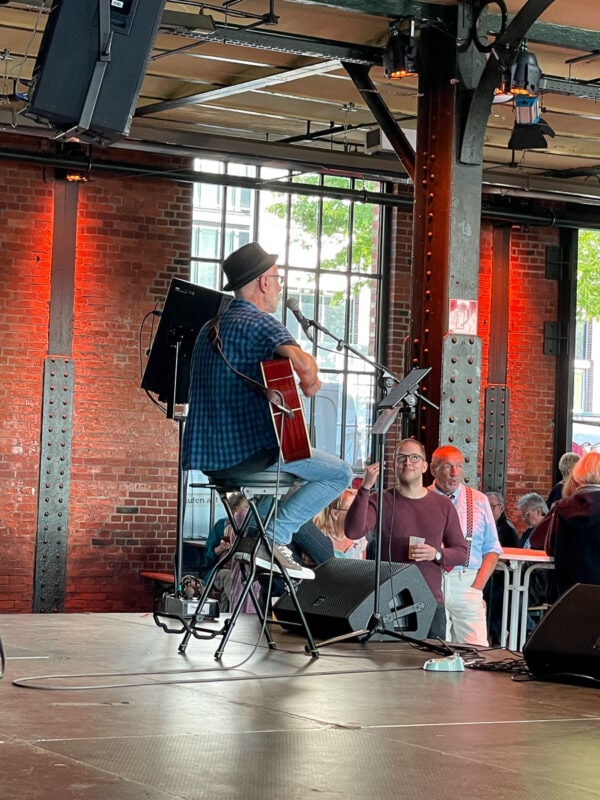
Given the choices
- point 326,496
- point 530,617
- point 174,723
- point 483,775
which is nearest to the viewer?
point 483,775

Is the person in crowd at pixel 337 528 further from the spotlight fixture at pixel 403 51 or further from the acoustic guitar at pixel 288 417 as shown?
the acoustic guitar at pixel 288 417

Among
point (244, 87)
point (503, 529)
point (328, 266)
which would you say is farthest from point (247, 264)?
point (328, 266)

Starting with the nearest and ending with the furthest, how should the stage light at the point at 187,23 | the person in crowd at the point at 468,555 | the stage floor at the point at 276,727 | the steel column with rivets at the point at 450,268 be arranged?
the stage floor at the point at 276,727 < the person in crowd at the point at 468,555 < the steel column with rivets at the point at 450,268 < the stage light at the point at 187,23

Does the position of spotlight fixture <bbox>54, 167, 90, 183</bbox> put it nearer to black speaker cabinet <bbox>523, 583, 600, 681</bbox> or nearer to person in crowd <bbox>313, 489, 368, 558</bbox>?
person in crowd <bbox>313, 489, 368, 558</bbox>

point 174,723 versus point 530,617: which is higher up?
Answer: point 174,723

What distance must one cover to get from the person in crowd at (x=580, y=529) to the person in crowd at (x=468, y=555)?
24.8 inches

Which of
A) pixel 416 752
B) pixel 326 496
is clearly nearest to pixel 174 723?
pixel 416 752

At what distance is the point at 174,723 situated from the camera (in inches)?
134

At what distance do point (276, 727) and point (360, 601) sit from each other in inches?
83.7

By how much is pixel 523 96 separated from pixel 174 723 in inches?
206

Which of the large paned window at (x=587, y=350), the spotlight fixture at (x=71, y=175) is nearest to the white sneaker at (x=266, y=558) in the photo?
the spotlight fixture at (x=71, y=175)

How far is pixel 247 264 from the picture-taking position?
4957mm

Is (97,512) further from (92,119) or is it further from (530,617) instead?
(92,119)

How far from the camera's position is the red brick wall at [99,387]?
1109 centimetres
